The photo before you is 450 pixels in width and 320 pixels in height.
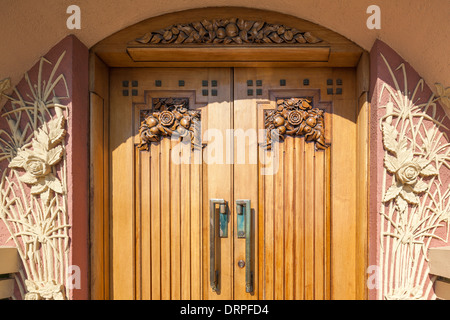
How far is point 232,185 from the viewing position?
176 cm

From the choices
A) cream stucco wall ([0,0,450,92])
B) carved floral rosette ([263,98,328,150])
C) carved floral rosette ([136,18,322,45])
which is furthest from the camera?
carved floral rosette ([263,98,328,150])

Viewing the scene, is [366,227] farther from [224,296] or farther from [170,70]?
[170,70]

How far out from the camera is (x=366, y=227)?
1.62m

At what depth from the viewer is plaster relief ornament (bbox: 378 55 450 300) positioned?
1528 millimetres

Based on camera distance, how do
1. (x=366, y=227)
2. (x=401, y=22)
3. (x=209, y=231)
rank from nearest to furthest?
(x=401, y=22) < (x=366, y=227) < (x=209, y=231)

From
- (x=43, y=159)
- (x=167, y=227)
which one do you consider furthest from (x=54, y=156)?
(x=167, y=227)

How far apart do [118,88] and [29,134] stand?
0.50 meters

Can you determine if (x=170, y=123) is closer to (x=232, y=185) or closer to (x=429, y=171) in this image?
(x=232, y=185)

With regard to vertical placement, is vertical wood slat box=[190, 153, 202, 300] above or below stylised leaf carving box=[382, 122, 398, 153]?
below

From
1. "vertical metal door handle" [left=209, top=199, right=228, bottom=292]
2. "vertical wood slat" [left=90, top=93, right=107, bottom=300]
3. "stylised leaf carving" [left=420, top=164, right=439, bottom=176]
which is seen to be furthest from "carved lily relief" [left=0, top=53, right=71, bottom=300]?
"stylised leaf carving" [left=420, top=164, right=439, bottom=176]

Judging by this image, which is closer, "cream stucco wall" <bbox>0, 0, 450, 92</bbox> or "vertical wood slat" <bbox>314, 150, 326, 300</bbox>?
"cream stucco wall" <bbox>0, 0, 450, 92</bbox>

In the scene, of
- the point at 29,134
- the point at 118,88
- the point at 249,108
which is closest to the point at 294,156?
the point at 249,108

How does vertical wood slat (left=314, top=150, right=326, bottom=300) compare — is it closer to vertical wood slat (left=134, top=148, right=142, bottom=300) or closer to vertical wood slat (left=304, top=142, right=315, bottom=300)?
vertical wood slat (left=304, top=142, right=315, bottom=300)

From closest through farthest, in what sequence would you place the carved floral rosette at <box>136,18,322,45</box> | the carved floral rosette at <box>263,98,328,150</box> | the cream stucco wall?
the cream stucco wall
the carved floral rosette at <box>136,18,322,45</box>
the carved floral rosette at <box>263,98,328,150</box>
